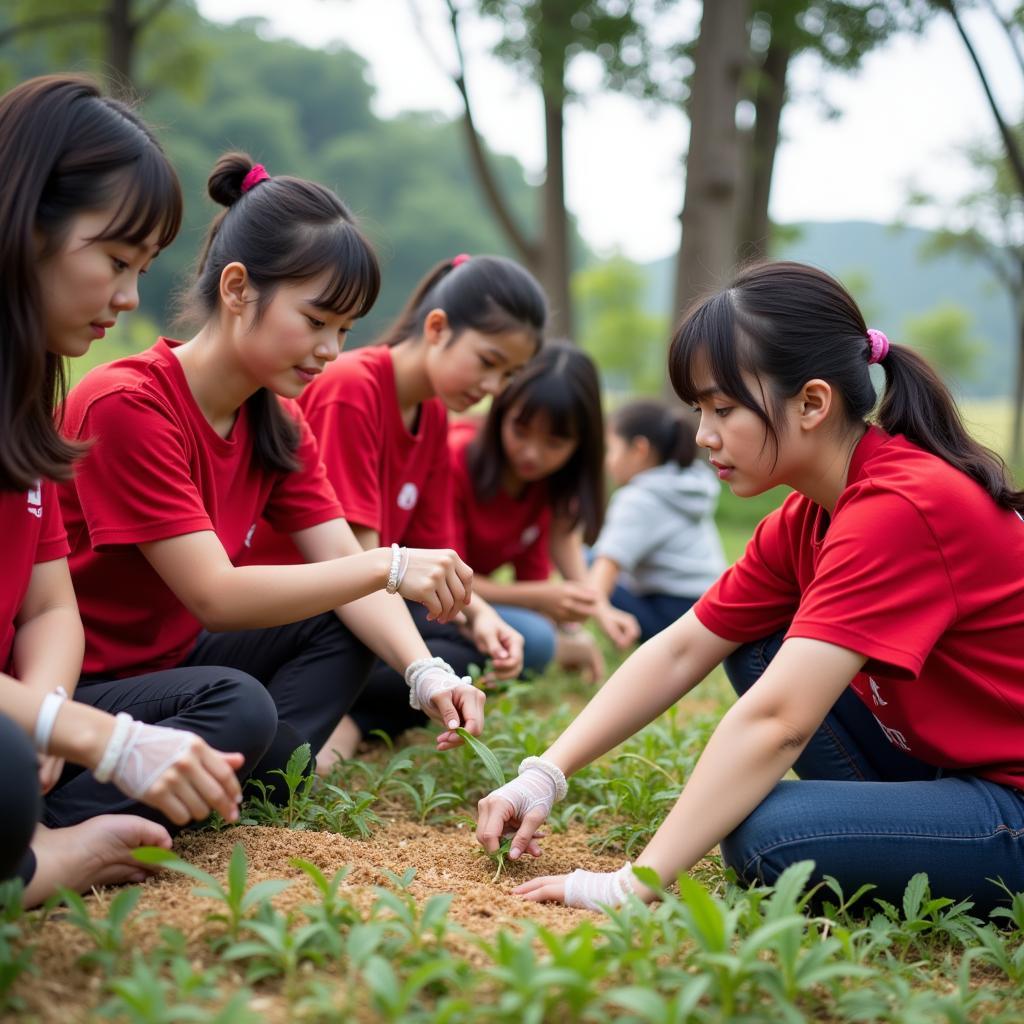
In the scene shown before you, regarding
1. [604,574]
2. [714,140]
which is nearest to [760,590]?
[604,574]

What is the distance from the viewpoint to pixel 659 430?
525cm

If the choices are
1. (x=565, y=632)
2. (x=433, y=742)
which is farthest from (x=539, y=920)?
(x=565, y=632)

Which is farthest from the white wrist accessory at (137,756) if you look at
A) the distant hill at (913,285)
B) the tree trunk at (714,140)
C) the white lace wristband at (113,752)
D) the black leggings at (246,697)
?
the distant hill at (913,285)

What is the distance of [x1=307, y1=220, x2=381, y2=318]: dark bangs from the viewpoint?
2.43 meters

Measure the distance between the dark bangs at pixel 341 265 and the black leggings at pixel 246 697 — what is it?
0.78 m

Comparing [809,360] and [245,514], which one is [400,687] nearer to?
[245,514]

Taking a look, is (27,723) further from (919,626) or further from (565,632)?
(565,632)

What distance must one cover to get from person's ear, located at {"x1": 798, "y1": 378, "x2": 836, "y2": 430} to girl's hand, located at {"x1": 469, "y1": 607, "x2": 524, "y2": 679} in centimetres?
120

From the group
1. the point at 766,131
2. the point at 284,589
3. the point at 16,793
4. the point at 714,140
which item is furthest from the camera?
the point at 766,131

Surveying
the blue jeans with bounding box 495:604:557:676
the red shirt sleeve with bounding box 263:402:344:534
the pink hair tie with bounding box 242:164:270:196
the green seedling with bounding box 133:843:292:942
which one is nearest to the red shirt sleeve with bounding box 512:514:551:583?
the blue jeans with bounding box 495:604:557:676

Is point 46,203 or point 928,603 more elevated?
point 46,203

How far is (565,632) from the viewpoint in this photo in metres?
4.52

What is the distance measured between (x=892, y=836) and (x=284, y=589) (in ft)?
4.15

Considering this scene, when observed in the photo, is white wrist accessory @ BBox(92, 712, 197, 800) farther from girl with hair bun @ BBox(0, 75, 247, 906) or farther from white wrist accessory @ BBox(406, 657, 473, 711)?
white wrist accessory @ BBox(406, 657, 473, 711)
